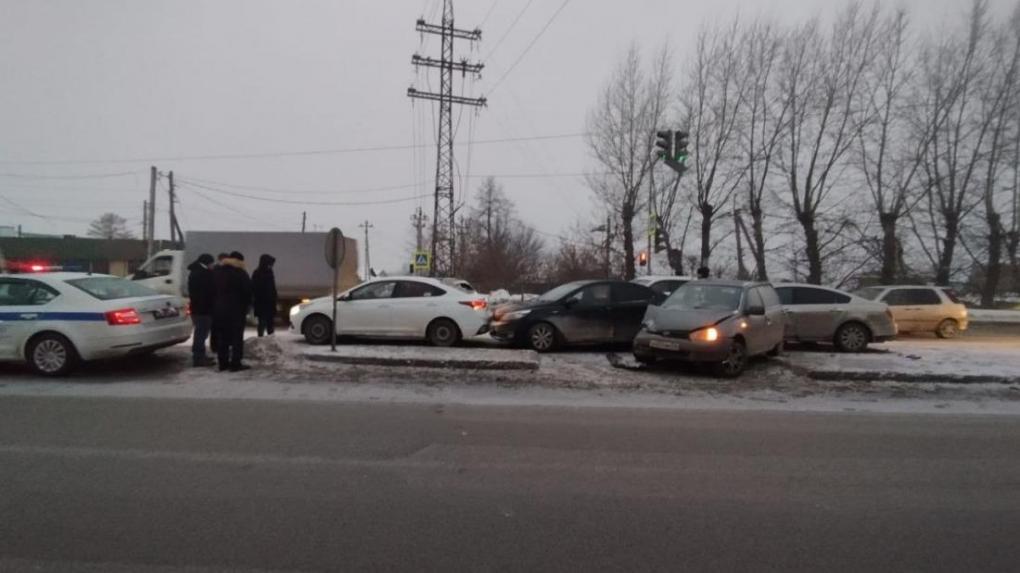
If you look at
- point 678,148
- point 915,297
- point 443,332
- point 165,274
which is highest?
point 678,148

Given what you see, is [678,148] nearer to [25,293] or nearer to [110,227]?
[25,293]

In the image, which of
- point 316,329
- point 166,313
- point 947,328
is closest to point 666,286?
point 947,328

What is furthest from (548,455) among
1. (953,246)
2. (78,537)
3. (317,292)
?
(953,246)

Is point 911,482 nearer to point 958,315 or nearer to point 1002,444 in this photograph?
point 1002,444

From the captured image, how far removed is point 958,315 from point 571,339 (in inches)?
471

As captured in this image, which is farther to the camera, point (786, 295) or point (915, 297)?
point (915, 297)

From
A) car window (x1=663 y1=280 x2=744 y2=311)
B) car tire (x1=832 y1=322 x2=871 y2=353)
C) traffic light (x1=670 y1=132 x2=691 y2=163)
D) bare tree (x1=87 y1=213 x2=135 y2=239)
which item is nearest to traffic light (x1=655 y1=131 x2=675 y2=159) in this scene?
traffic light (x1=670 y1=132 x2=691 y2=163)

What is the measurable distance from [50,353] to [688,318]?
962cm

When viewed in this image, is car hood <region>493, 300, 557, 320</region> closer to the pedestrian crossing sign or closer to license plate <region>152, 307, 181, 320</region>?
license plate <region>152, 307, 181, 320</region>

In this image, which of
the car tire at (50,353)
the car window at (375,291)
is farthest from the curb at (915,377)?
the car tire at (50,353)

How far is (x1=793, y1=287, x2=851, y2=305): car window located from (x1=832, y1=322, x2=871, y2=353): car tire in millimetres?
550

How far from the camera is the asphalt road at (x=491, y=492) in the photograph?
11.8ft

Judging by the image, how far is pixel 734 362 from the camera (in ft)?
33.7

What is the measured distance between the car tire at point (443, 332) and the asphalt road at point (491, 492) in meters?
5.37
